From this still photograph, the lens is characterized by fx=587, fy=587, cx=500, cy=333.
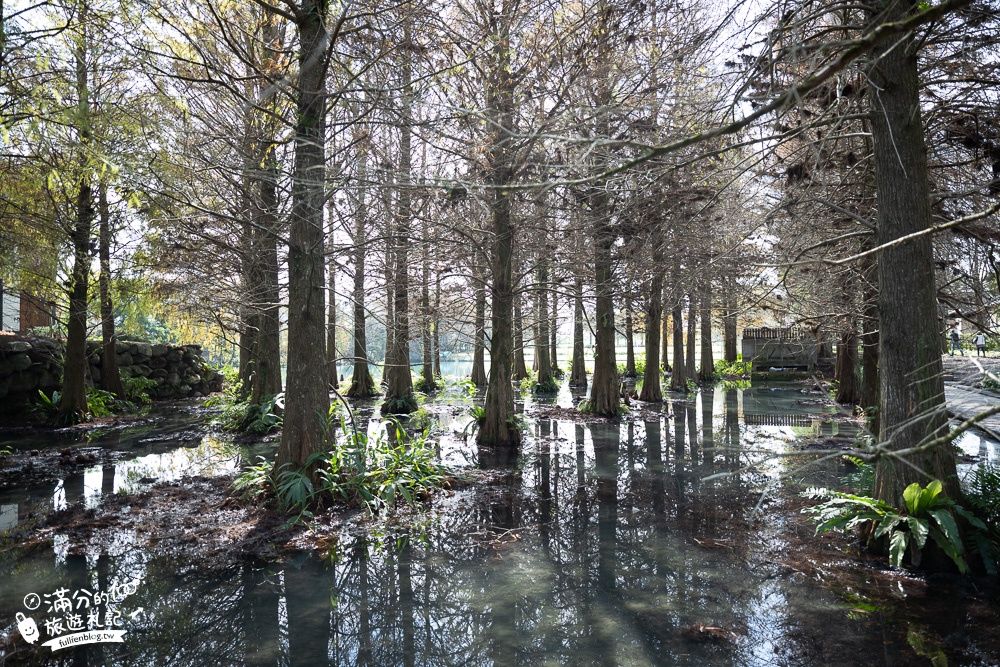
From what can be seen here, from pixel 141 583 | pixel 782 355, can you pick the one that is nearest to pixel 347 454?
pixel 141 583

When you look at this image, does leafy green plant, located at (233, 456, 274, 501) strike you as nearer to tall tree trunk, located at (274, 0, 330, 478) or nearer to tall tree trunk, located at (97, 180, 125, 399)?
tall tree trunk, located at (274, 0, 330, 478)

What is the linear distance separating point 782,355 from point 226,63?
2796 centimetres

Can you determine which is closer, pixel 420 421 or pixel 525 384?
pixel 420 421

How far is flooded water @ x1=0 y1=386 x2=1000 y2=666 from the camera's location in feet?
12.4

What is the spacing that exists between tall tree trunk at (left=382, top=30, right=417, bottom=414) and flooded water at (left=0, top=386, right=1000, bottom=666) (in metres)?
2.60

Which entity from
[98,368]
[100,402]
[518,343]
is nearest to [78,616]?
[518,343]

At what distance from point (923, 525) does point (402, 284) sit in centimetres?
835

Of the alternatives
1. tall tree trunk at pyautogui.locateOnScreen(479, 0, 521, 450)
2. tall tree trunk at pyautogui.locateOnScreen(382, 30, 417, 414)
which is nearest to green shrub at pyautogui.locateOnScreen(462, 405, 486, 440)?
tall tree trunk at pyautogui.locateOnScreen(479, 0, 521, 450)

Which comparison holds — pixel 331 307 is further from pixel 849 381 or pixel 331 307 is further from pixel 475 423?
pixel 849 381

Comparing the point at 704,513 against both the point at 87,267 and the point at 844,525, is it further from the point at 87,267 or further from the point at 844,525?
the point at 87,267

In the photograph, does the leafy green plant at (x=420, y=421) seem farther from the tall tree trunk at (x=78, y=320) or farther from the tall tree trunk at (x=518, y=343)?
the tall tree trunk at (x=78, y=320)

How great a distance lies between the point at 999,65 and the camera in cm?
560

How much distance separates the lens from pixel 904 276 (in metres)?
5.18

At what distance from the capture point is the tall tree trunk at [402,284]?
25.2 feet
